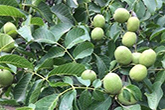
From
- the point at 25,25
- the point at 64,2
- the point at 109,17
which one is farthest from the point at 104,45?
the point at 25,25

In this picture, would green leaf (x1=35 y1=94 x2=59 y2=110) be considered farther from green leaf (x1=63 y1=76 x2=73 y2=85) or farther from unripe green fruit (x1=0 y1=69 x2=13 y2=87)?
unripe green fruit (x1=0 y1=69 x2=13 y2=87)

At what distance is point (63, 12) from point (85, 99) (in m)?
0.44

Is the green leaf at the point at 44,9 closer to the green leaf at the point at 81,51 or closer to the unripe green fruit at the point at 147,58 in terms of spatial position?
the green leaf at the point at 81,51

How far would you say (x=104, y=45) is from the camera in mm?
1207

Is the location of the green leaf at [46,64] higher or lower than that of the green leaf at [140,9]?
lower

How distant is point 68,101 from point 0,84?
281 millimetres

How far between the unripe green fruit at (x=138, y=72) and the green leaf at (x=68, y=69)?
164 mm

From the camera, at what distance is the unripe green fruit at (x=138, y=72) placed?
0.86 meters

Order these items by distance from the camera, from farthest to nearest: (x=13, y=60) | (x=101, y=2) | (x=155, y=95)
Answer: (x=101, y=2) → (x=155, y=95) → (x=13, y=60)

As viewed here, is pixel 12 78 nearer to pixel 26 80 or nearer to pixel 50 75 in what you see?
pixel 26 80

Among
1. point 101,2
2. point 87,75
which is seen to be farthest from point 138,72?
point 101,2

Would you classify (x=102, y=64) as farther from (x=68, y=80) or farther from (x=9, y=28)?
(x=9, y=28)

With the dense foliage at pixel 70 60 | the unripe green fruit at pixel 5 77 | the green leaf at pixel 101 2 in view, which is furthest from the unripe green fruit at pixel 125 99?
Answer: the green leaf at pixel 101 2

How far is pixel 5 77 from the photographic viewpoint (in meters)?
0.88
